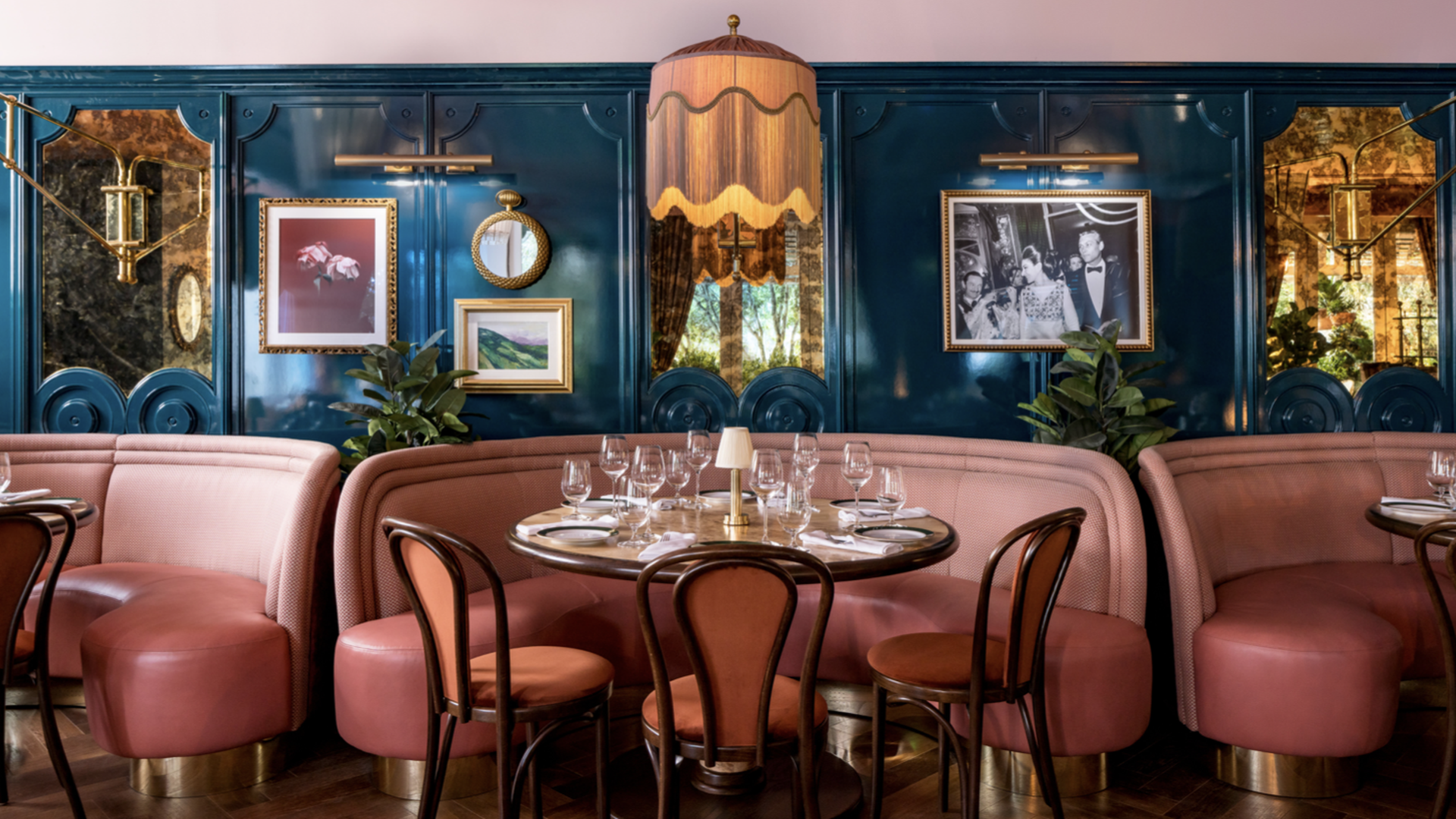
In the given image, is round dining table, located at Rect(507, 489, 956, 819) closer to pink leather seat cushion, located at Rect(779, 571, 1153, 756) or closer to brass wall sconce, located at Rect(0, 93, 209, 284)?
pink leather seat cushion, located at Rect(779, 571, 1153, 756)

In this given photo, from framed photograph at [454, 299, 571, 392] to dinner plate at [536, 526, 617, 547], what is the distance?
2.02 metres

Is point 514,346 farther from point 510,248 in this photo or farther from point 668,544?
point 668,544

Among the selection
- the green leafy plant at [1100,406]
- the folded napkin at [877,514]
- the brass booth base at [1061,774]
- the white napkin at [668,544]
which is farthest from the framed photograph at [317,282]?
the brass booth base at [1061,774]

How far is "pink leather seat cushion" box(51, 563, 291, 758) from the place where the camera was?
2.89 metres

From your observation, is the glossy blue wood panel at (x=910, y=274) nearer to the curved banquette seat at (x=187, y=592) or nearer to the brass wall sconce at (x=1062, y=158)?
the brass wall sconce at (x=1062, y=158)

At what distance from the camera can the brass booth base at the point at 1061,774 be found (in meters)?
2.93

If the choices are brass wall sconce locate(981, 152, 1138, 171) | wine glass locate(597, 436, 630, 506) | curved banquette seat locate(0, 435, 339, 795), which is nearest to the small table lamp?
wine glass locate(597, 436, 630, 506)

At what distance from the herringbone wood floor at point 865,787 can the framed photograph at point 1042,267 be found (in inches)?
79.8

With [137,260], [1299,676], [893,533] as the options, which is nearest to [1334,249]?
[1299,676]

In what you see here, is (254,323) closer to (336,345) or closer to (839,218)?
(336,345)

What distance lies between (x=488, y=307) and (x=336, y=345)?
2.65 ft

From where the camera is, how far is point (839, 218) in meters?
4.62

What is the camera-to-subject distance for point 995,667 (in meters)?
2.54

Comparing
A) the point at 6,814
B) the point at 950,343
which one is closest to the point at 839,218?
the point at 950,343
